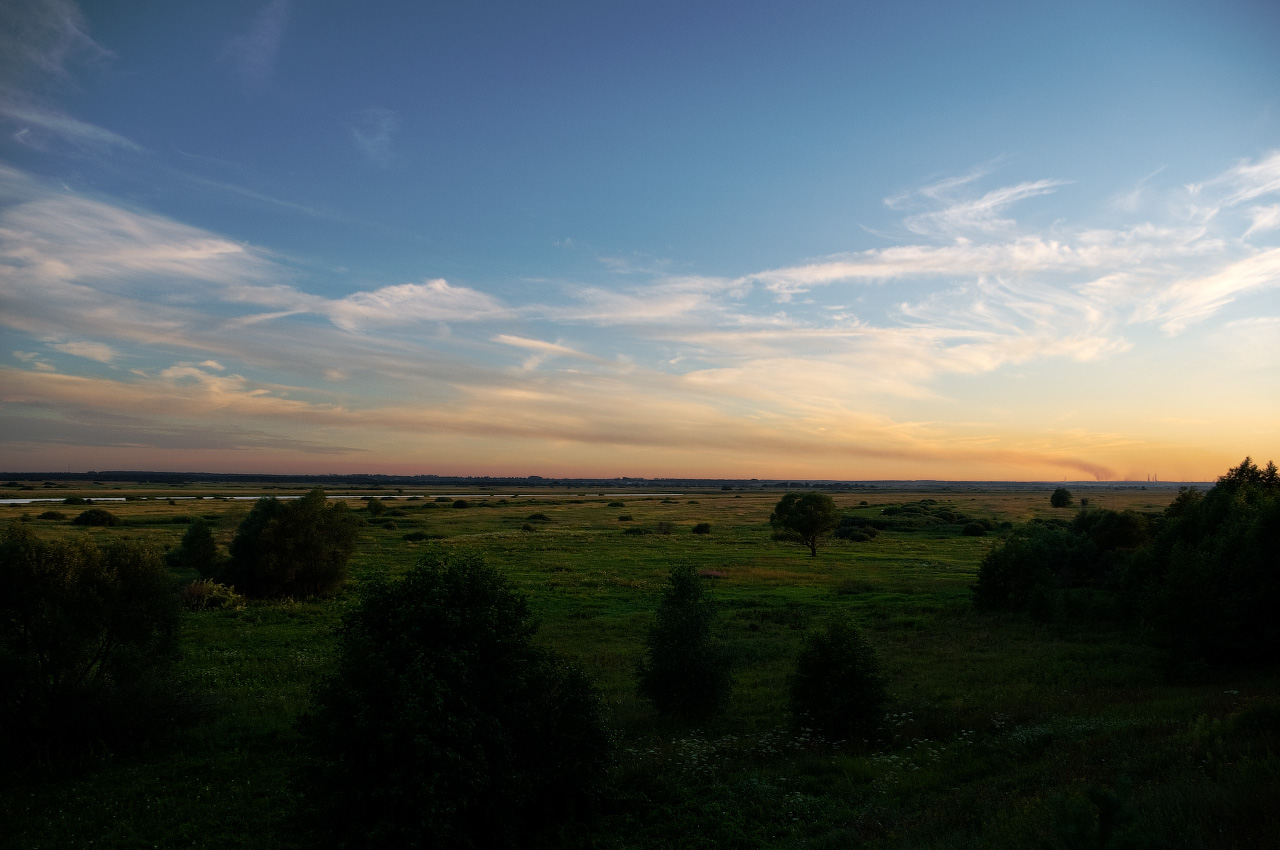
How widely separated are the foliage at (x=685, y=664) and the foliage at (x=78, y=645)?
12.5m

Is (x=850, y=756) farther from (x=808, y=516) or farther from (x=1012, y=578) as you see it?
(x=808, y=516)

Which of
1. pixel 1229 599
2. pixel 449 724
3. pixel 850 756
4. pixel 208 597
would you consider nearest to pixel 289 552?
pixel 208 597

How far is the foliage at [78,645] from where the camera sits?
14688mm

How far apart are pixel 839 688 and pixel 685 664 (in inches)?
167

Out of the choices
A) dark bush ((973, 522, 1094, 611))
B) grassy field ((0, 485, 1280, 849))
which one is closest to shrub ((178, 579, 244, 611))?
grassy field ((0, 485, 1280, 849))

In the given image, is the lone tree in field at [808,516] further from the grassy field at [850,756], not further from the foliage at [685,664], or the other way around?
the foliage at [685,664]

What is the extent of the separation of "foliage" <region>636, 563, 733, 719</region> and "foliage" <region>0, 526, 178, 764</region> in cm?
1254

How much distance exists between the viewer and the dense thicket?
66.3 ft

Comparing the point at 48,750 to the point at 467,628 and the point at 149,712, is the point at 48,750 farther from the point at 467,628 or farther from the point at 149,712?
the point at 467,628

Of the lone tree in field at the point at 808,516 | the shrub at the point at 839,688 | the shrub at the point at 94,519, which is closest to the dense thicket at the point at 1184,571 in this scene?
the shrub at the point at 839,688

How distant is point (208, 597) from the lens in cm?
3403

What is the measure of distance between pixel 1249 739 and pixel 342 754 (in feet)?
51.3

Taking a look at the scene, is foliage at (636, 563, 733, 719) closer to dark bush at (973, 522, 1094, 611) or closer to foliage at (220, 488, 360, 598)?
dark bush at (973, 522, 1094, 611)

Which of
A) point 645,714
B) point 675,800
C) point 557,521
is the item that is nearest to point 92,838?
point 675,800
